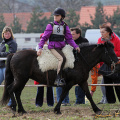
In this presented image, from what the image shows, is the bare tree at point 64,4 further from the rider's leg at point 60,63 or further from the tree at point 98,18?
the rider's leg at point 60,63

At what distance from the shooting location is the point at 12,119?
561cm

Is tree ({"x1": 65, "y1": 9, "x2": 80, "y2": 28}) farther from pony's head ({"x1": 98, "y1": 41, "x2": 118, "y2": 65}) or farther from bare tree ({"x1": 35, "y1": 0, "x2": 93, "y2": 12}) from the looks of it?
pony's head ({"x1": 98, "y1": 41, "x2": 118, "y2": 65})

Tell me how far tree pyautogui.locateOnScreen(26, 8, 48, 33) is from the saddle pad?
131ft

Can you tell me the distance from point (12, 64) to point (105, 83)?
2.76 m

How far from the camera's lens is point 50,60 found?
21.1ft

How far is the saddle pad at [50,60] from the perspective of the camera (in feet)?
21.0

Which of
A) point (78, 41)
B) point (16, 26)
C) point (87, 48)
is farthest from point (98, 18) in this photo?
point (87, 48)

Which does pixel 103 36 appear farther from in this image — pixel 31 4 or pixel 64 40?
pixel 31 4

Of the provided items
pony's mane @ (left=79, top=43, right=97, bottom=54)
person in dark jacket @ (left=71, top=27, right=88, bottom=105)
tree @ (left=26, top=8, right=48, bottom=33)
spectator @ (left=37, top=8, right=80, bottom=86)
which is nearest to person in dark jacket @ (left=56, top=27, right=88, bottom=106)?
person in dark jacket @ (left=71, top=27, right=88, bottom=105)

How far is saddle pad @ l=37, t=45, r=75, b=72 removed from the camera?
21.0 feet

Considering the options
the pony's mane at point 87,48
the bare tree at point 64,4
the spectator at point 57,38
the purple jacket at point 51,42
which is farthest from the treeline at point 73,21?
the spectator at point 57,38

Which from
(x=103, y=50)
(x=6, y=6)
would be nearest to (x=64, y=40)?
(x=103, y=50)

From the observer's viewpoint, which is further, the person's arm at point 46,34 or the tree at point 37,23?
the tree at point 37,23

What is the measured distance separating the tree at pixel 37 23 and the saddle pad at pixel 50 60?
39.9 metres
